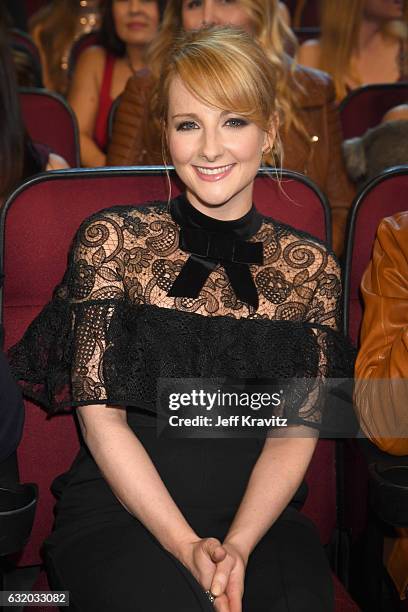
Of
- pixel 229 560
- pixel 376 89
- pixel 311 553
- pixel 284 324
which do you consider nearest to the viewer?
pixel 229 560

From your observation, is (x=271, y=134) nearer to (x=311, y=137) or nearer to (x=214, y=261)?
(x=214, y=261)

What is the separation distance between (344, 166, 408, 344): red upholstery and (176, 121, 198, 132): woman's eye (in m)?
0.38

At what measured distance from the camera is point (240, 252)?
6.25 ft

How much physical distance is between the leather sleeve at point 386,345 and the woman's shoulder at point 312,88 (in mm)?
1003

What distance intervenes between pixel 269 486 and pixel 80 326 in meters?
0.43

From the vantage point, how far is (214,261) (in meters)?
1.90

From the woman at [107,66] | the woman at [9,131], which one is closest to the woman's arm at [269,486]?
the woman at [9,131]

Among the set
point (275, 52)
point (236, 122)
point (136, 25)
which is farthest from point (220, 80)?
point (136, 25)

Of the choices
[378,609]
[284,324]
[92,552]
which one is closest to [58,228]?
[284,324]

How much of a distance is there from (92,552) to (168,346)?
380 millimetres

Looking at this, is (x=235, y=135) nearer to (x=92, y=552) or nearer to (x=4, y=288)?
(x=4, y=288)

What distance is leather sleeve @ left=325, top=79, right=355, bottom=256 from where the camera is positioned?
9.34ft

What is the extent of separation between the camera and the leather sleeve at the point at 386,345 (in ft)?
5.91

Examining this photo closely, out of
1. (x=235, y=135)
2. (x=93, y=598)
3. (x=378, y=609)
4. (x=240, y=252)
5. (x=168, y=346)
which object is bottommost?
(x=378, y=609)
